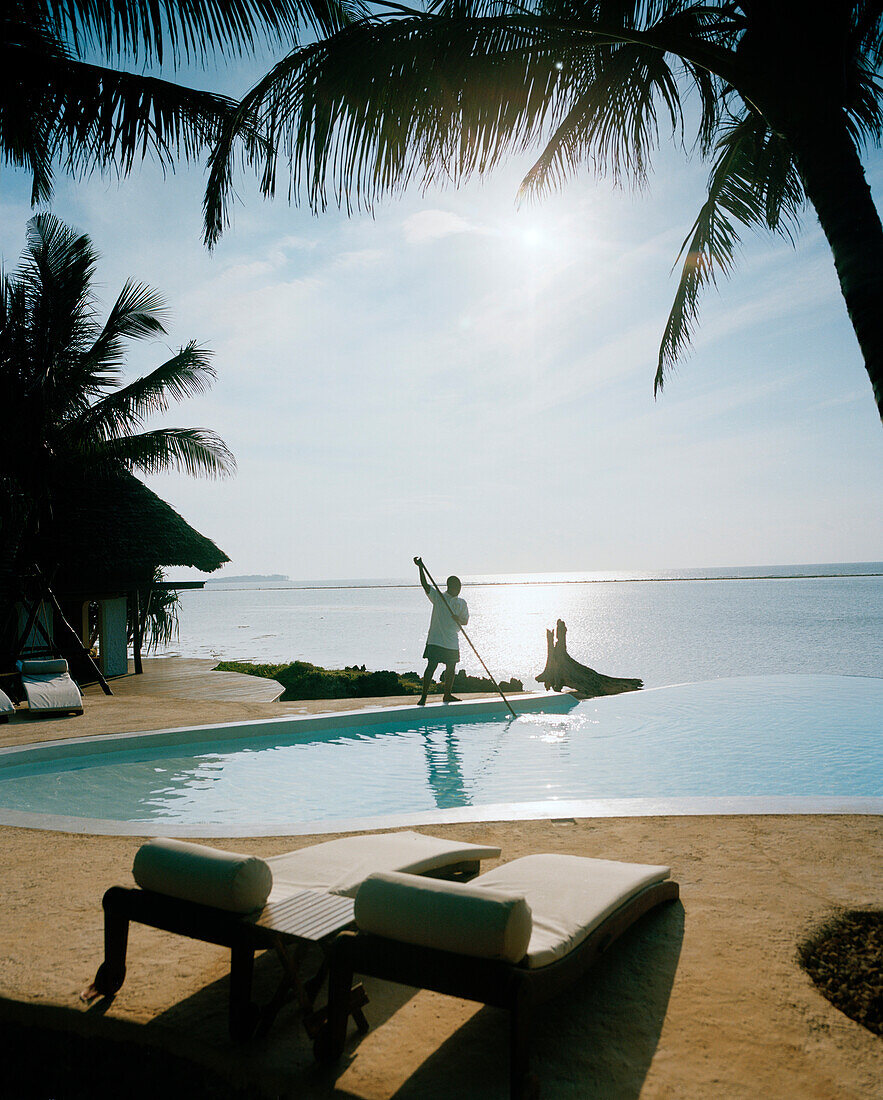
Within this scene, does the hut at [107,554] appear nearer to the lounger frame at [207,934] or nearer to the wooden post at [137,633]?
the wooden post at [137,633]

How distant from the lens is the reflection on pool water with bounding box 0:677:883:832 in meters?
6.15

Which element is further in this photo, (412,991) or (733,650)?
(733,650)

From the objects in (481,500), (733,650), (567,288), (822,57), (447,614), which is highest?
(481,500)

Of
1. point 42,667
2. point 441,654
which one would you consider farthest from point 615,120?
point 42,667

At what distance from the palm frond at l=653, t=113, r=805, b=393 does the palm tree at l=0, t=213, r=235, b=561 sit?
34.8 ft

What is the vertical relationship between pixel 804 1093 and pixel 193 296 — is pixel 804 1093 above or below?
below

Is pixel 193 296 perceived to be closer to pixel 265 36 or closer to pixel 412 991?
pixel 265 36

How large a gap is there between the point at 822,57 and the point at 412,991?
11.9 feet

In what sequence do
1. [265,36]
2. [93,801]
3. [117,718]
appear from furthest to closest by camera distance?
[117,718], [93,801], [265,36]

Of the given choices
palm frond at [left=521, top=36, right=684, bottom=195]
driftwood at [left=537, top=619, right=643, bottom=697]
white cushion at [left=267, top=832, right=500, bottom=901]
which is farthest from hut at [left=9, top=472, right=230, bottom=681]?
palm frond at [left=521, top=36, right=684, bottom=195]

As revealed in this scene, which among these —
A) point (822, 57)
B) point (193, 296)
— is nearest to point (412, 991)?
point (822, 57)

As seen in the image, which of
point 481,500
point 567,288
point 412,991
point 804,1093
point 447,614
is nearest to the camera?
point 804,1093

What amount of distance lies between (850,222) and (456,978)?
110 inches

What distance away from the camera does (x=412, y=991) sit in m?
2.50
